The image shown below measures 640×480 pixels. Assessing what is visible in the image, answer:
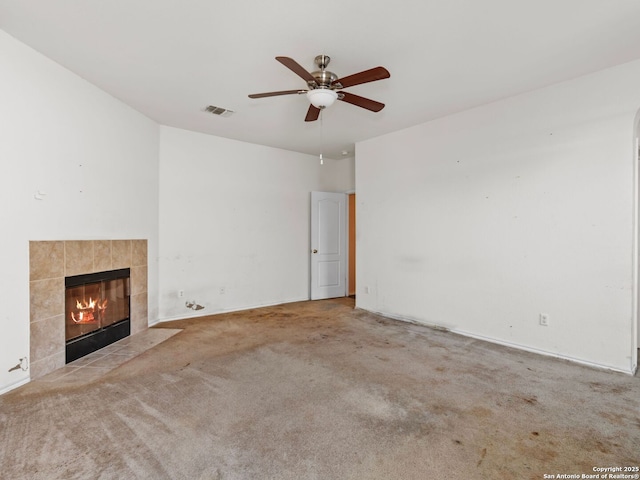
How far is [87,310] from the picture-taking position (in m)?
3.39

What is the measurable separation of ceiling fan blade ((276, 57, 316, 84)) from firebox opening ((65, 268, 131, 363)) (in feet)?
9.16

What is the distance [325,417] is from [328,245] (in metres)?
4.08

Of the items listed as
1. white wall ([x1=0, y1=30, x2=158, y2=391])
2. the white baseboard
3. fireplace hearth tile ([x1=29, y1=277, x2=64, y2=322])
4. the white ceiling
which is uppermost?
Result: the white ceiling

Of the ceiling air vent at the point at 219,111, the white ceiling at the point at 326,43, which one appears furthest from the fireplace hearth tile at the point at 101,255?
the ceiling air vent at the point at 219,111

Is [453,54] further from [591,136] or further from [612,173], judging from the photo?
[612,173]

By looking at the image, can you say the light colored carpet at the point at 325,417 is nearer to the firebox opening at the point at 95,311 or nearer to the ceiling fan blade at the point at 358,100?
the firebox opening at the point at 95,311

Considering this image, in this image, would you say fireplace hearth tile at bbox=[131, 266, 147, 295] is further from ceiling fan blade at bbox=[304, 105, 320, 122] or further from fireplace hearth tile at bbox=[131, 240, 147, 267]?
ceiling fan blade at bbox=[304, 105, 320, 122]

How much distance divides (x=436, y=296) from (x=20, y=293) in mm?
4256

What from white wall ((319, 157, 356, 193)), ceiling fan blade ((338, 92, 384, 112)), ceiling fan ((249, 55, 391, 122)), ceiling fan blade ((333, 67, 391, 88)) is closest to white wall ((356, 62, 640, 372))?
white wall ((319, 157, 356, 193))

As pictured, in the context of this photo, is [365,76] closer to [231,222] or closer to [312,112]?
[312,112]

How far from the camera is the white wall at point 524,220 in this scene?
2.90 metres

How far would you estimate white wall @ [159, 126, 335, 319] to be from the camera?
460cm

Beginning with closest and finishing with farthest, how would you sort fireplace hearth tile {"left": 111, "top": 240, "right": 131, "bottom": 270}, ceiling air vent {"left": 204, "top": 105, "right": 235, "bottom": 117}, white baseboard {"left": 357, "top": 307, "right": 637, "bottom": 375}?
1. white baseboard {"left": 357, "top": 307, "right": 637, "bottom": 375}
2. fireplace hearth tile {"left": 111, "top": 240, "right": 131, "bottom": 270}
3. ceiling air vent {"left": 204, "top": 105, "right": 235, "bottom": 117}

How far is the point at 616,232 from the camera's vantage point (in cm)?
288
